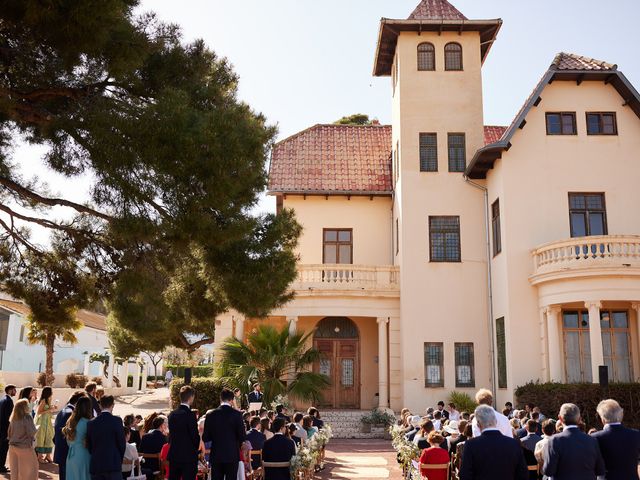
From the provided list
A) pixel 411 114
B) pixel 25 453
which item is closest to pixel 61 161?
pixel 25 453

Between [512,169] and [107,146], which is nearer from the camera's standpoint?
[107,146]

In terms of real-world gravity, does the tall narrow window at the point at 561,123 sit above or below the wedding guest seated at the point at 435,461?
above

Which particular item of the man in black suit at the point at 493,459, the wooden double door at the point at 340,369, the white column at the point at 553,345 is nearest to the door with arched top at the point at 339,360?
the wooden double door at the point at 340,369

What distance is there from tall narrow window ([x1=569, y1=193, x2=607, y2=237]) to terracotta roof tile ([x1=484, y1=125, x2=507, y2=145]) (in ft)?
22.7

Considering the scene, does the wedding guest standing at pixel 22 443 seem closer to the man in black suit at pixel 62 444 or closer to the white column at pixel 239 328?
the man in black suit at pixel 62 444

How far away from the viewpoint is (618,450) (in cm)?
690

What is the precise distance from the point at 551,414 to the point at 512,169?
762cm

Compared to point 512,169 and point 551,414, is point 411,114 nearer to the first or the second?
point 512,169

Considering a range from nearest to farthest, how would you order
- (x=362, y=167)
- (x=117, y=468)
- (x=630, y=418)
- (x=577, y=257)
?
(x=117, y=468)
(x=630, y=418)
(x=577, y=257)
(x=362, y=167)

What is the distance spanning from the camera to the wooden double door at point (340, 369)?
25.5m

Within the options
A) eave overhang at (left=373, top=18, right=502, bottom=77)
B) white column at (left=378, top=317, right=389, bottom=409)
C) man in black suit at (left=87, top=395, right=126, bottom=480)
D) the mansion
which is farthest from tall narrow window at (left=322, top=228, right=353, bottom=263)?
man in black suit at (left=87, top=395, right=126, bottom=480)

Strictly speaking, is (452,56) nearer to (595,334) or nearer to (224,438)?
(595,334)

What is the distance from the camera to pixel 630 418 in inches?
719

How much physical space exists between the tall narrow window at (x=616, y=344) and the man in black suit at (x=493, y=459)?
51.7ft
